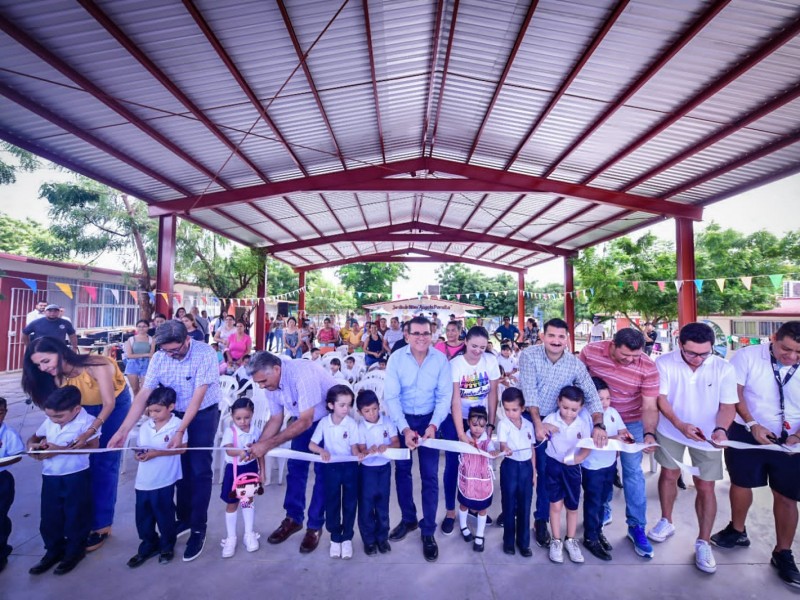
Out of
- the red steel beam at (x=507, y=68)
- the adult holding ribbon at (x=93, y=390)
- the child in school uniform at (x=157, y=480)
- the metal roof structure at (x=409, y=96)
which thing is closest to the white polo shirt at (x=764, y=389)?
the metal roof structure at (x=409, y=96)

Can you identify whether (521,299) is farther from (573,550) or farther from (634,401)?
(573,550)

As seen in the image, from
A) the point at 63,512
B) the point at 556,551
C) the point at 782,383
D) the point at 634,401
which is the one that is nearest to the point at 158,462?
the point at 63,512

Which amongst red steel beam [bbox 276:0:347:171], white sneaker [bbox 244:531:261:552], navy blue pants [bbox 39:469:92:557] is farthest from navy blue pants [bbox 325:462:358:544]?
red steel beam [bbox 276:0:347:171]

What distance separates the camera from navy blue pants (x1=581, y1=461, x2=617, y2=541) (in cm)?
282

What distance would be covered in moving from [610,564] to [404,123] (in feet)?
24.1

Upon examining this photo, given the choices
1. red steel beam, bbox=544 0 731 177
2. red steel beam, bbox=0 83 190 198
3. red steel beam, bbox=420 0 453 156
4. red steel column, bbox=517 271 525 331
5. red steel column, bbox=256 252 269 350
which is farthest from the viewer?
red steel column, bbox=517 271 525 331

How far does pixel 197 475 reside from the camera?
284 cm

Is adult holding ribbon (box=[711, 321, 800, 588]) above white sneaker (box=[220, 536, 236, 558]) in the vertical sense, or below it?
above

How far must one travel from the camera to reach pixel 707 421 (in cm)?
284

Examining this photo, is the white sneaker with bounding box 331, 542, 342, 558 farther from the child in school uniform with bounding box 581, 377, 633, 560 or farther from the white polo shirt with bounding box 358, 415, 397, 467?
the child in school uniform with bounding box 581, 377, 633, 560

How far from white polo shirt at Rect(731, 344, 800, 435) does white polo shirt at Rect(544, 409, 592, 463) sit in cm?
111

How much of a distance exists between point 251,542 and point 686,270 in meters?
9.86

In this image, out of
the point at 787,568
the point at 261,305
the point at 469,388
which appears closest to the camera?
the point at 787,568

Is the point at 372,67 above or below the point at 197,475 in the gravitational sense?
above
